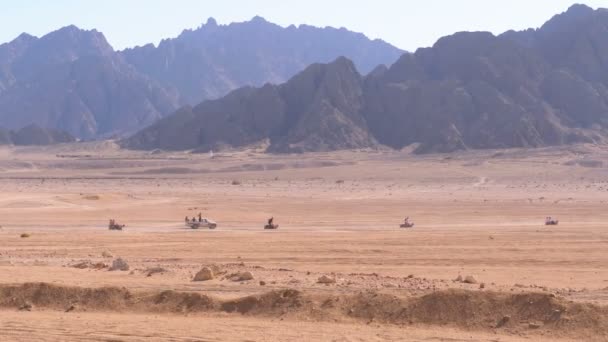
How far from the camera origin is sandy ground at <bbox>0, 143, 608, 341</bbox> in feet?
56.2

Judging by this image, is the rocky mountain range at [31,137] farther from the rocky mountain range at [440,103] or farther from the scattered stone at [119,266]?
the scattered stone at [119,266]

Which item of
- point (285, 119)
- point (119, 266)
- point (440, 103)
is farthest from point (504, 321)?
point (285, 119)

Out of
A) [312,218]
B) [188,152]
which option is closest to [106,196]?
[312,218]

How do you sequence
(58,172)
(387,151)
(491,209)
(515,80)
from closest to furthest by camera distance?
(491,209) → (58,172) → (387,151) → (515,80)

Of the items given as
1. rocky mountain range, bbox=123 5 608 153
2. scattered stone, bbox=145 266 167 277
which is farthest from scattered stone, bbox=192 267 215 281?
rocky mountain range, bbox=123 5 608 153

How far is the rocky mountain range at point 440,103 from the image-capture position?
141 m

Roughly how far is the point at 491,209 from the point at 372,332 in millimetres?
44565

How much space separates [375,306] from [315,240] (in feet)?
65.6

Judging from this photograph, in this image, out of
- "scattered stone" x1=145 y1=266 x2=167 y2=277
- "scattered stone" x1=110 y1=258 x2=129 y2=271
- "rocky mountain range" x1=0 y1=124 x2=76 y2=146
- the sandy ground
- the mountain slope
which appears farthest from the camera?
"rocky mountain range" x1=0 y1=124 x2=76 y2=146

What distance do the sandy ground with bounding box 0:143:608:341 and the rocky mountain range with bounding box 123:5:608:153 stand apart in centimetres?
2864

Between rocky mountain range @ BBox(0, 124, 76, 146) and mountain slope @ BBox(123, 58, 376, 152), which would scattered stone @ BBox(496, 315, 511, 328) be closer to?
mountain slope @ BBox(123, 58, 376, 152)

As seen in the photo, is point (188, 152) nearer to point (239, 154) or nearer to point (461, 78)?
point (239, 154)

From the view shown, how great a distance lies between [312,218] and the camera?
5397cm

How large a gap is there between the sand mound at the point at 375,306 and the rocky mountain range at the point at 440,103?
116 meters
